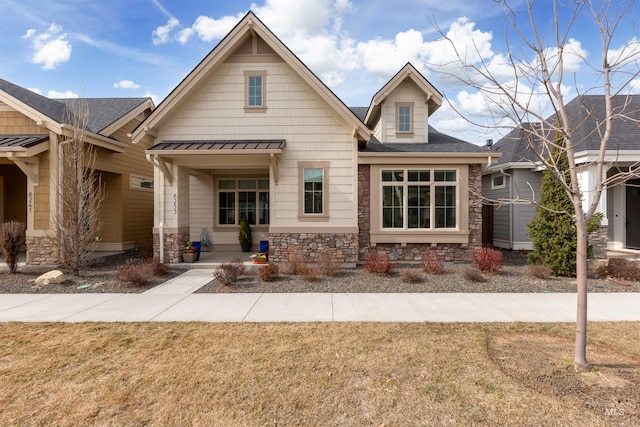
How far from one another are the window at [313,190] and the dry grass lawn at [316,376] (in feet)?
17.5

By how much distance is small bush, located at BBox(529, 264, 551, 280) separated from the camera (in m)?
8.02

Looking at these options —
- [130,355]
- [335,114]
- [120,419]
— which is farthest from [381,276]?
[120,419]

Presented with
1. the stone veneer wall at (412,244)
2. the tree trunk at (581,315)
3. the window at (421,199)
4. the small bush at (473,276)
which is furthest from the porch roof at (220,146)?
the tree trunk at (581,315)

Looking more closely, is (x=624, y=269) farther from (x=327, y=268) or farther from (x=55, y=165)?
(x=55, y=165)

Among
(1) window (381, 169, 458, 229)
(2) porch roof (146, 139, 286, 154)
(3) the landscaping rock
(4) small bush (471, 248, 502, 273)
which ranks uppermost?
(2) porch roof (146, 139, 286, 154)

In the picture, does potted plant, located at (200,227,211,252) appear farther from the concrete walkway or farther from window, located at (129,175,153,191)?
the concrete walkway

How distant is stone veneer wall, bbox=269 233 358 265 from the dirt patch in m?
5.61

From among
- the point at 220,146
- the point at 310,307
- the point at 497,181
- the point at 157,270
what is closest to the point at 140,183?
the point at 220,146

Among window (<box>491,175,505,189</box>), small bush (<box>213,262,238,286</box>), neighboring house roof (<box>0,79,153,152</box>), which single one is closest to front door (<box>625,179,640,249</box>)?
window (<box>491,175,505,189</box>)

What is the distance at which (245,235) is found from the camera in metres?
12.5

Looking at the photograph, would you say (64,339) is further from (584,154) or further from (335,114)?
(584,154)

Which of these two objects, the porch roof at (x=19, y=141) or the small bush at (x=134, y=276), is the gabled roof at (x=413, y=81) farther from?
the porch roof at (x=19, y=141)

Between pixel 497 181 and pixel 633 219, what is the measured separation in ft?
17.8

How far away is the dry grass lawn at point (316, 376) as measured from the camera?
2871mm
